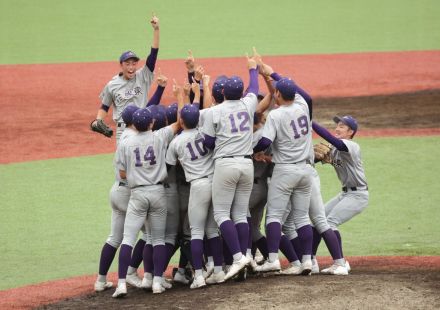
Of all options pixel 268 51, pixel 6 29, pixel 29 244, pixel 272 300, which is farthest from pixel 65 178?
pixel 6 29

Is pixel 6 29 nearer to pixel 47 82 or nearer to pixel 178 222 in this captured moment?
pixel 47 82

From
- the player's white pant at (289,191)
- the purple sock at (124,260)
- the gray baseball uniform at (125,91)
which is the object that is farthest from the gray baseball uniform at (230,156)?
the gray baseball uniform at (125,91)

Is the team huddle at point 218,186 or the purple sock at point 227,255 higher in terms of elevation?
the team huddle at point 218,186

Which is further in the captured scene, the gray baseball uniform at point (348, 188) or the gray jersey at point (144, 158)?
the gray baseball uniform at point (348, 188)

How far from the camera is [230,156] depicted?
7754mm

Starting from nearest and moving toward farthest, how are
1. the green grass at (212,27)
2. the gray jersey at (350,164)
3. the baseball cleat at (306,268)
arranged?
the baseball cleat at (306,268) < the gray jersey at (350,164) < the green grass at (212,27)

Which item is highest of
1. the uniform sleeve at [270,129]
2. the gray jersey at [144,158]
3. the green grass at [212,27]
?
the green grass at [212,27]

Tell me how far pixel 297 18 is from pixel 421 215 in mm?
17553

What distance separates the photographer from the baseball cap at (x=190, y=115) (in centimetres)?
779

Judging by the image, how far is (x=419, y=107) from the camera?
16.8 metres

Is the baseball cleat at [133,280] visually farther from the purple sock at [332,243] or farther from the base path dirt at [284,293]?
the purple sock at [332,243]

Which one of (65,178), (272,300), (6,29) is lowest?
(272,300)

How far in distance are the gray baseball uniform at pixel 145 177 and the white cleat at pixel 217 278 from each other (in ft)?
1.81

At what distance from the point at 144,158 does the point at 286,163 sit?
4.02 ft
